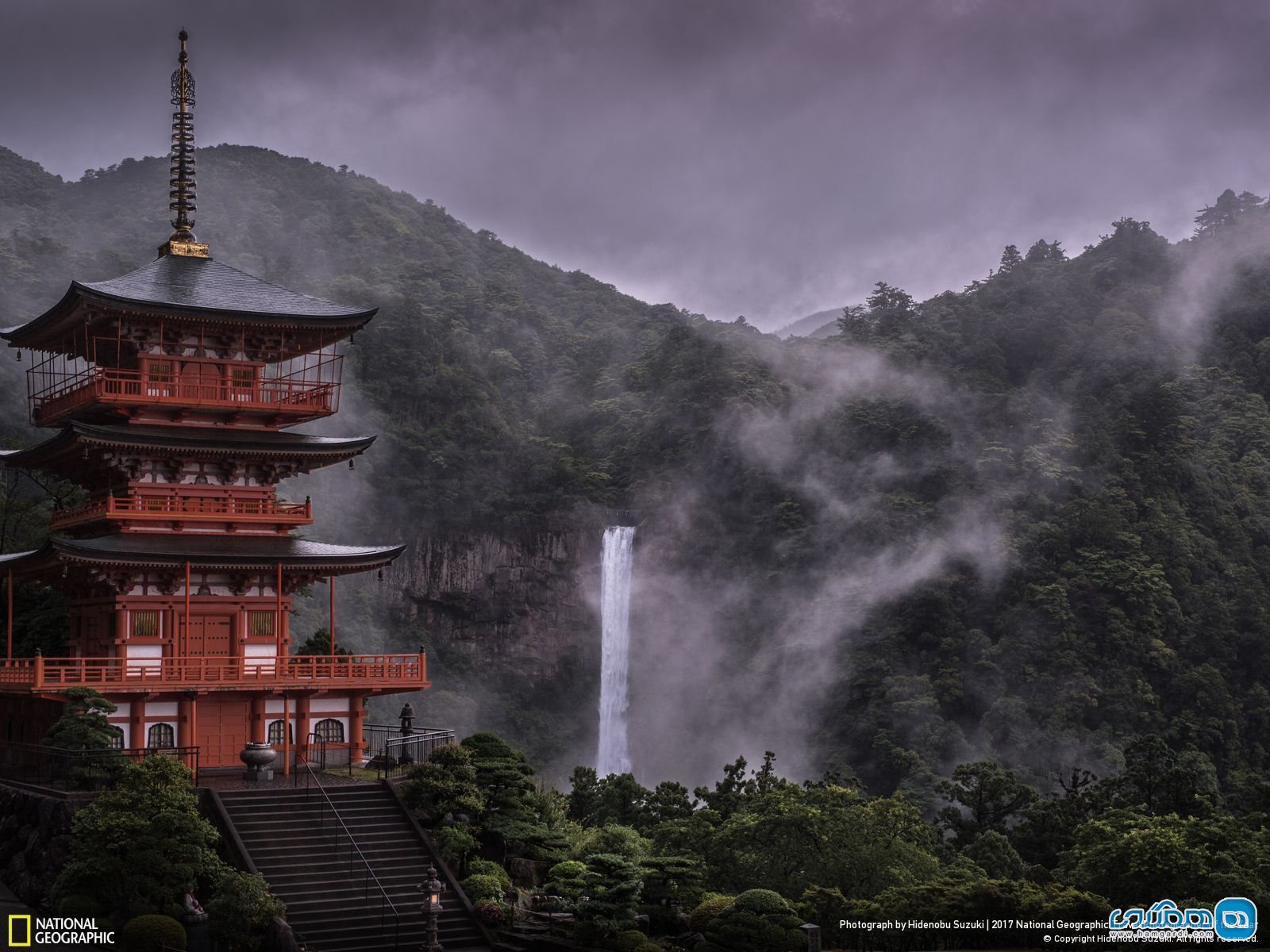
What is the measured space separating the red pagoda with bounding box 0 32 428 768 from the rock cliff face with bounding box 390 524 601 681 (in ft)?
159

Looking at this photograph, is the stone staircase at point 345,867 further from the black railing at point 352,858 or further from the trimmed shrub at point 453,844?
the trimmed shrub at point 453,844

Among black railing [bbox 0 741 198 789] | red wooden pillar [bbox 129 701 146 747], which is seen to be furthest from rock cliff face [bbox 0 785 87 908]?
red wooden pillar [bbox 129 701 146 747]

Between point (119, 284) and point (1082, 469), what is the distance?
190ft

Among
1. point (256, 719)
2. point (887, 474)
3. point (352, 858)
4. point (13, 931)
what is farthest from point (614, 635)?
point (13, 931)

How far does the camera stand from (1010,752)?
215 feet

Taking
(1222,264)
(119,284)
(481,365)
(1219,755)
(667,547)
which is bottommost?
(1219,755)

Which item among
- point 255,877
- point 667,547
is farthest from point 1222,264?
point 255,877

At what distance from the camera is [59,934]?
24094 millimetres

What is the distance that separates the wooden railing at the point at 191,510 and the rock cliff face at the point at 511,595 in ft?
161

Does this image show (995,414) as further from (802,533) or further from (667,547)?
(667,547)

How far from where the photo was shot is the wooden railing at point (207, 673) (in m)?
30.9

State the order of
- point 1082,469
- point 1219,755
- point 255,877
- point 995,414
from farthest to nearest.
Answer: point 995,414 < point 1082,469 < point 1219,755 < point 255,877

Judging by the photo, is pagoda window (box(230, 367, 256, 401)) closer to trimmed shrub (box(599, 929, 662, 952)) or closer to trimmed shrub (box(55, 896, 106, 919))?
trimmed shrub (box(55, 896, 106, 919))

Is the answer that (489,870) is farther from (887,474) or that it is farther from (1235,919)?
(887,474)
